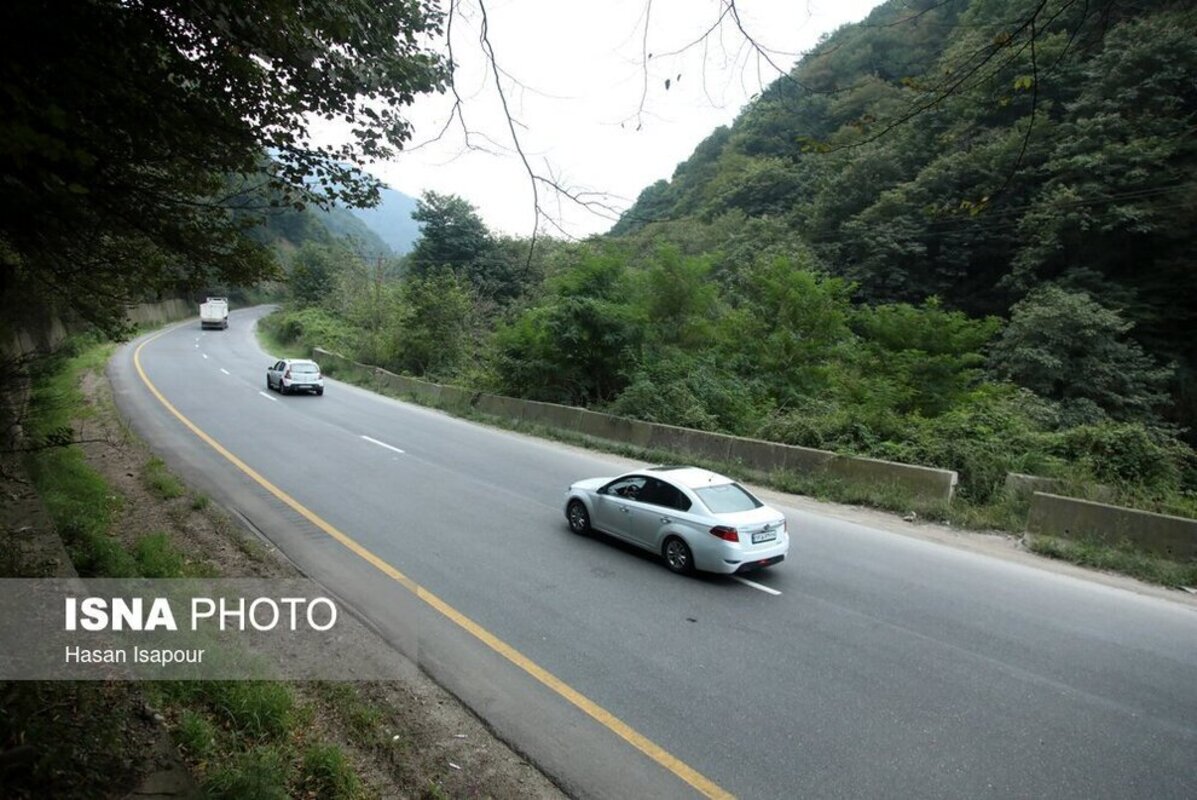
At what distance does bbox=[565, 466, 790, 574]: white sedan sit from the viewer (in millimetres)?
→ 7590

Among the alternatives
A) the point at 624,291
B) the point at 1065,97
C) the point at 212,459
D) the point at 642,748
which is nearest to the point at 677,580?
the point at 642,748

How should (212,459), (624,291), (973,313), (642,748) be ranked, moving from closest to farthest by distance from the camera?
(642,748) → (212,459) → (624,291) → (973,313)

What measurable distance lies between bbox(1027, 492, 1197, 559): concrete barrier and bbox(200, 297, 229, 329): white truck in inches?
2501

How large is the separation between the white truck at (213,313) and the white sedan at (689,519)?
196 ft

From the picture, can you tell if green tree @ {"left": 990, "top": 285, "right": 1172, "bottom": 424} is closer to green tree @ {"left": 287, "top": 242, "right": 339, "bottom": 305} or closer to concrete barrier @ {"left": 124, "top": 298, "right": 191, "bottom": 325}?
green tree @ {"left": 287, "top": 242, "right": 339, "bottom": 305}

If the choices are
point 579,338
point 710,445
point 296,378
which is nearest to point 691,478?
point 710,445

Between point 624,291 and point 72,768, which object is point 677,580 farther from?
point 624,291

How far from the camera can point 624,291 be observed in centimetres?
2022

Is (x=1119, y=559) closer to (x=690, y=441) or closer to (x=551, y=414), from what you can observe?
(x=690, y=441)

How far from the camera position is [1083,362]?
894 inches

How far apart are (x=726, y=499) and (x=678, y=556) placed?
95 centimetres

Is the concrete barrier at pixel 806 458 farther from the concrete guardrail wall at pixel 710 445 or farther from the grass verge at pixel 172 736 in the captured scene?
the grass verge at pixel 172 736

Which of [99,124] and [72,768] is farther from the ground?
[99,124]

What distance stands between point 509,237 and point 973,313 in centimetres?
2881
